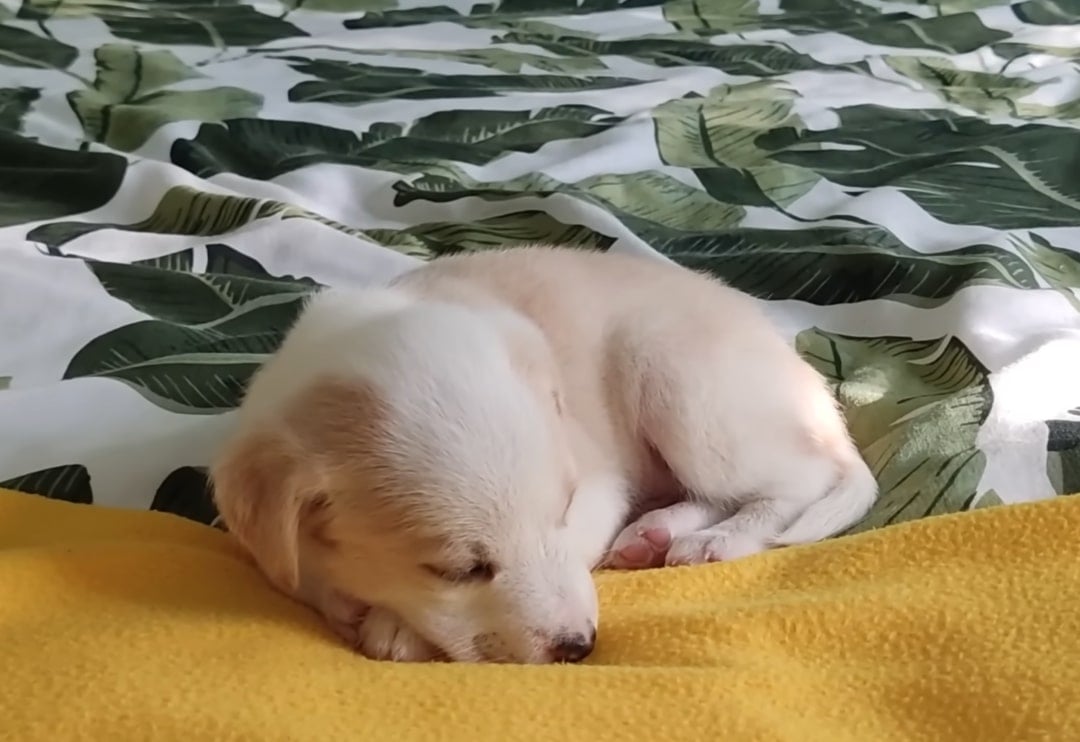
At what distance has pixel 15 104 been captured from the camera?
222 cm

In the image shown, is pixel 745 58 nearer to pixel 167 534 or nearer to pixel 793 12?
pixel 793 12

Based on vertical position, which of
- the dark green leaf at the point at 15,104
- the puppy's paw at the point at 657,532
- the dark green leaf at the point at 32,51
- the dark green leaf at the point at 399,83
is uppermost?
the dark green leaf at the point at 32,51

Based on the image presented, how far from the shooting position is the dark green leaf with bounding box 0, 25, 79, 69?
2453 mm

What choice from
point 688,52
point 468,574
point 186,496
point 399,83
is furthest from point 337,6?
point 468,574

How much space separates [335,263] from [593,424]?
0.57 meters

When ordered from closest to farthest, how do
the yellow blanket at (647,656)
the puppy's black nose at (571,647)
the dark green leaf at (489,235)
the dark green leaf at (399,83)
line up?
the yellow blanket at (647,656) < the puppy's black nose at (571,647) < the dark green leaf at (489,235) < the dark green leaf at (399,83)

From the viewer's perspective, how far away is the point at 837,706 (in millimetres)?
858

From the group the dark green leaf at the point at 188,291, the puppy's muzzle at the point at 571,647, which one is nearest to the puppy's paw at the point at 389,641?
the puppy's muzzle at the point at 571,647

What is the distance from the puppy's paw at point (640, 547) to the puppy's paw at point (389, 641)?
0.24 m

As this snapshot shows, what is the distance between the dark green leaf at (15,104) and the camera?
2137mm

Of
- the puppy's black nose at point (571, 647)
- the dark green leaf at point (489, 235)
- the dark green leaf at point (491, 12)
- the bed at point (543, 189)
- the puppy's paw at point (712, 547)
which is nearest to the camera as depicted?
the puppy's black nose at point (571, 647)

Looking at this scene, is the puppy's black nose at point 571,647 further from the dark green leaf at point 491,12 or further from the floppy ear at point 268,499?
the dark green leaf at point 491,12

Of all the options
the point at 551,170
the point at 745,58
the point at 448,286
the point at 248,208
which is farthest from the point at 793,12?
the point at 448,286

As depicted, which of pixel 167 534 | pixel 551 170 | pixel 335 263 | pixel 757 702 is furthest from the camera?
pixel 551 170
